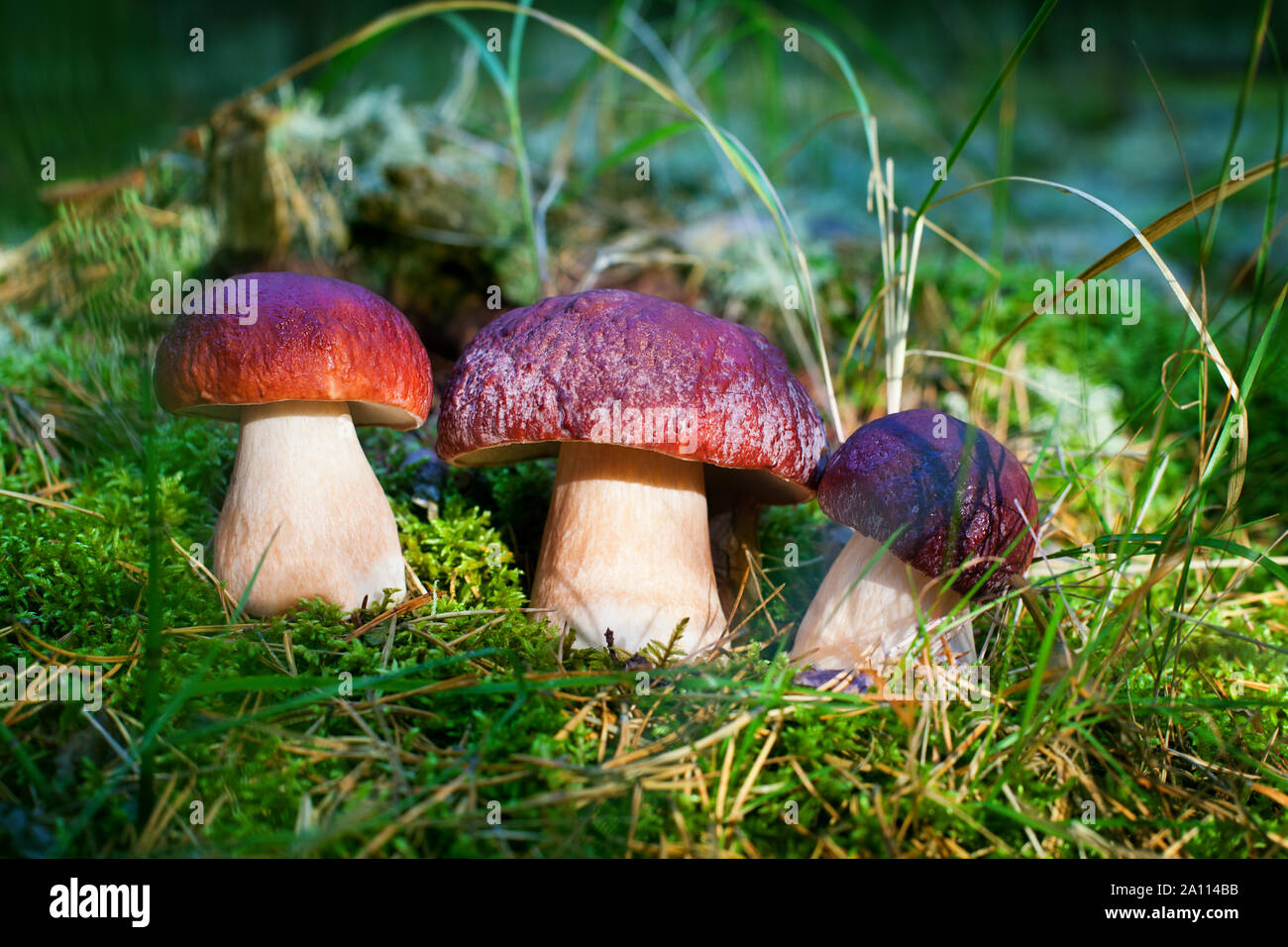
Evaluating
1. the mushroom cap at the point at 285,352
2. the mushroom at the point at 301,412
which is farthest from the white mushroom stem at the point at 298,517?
the mushroom cap at the point at 285,352

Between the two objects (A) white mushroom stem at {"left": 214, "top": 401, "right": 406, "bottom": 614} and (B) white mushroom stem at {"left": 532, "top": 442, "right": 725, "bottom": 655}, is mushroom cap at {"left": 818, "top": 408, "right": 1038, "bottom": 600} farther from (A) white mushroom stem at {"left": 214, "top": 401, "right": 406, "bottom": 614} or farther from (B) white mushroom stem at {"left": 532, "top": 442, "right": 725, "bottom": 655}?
(A) white mushroom stem at {"left": 214, "top": 401, "right": 406, "bottom": 614}

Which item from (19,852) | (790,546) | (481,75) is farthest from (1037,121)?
(19,852)

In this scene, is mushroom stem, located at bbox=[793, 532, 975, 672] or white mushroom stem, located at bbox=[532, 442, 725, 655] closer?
mushroom stem, located at bbox=[793, 532, 975, 672]

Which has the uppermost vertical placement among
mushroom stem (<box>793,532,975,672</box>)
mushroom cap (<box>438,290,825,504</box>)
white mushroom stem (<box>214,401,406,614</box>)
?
mushroom cap (<box>438,290,825,504</box>)

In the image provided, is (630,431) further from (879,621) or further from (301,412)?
(301,412)

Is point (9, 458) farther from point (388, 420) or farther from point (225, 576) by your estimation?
point (388, 420)

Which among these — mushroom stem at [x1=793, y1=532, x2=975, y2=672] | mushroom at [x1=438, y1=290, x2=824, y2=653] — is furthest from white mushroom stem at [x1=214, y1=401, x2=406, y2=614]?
mushroom stem at [x1=793, y1=532, x2=975, y2=672]

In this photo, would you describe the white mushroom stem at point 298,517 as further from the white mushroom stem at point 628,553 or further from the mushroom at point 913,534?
the mushroom at point 913,534
